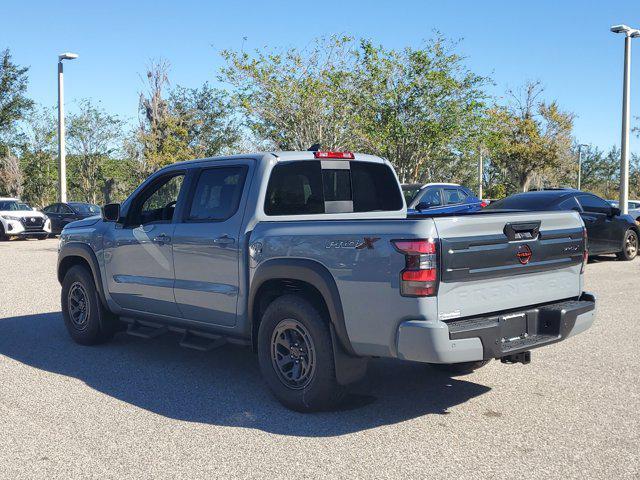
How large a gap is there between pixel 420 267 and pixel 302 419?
1453 mm

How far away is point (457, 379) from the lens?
583cm

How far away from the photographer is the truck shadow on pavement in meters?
4.82

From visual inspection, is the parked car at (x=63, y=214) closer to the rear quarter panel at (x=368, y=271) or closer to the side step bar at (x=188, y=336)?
the side step bar at (x=188, y=336)

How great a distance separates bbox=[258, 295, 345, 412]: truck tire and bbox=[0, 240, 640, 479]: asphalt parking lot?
15cm

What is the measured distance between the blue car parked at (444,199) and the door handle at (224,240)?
30.0ft

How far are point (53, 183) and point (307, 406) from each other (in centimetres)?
4210

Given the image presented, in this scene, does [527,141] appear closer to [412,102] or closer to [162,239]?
[412,102]

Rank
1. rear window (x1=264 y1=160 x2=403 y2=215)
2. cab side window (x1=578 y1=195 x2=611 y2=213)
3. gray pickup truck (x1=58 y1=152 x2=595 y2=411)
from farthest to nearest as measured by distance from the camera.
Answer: cab side window (x1=578 y1=195 x2=611 y2=213), rear window (x1=264 y1=160 x2=403 y2=215), gray pickup truck (x1=58 y1=152 x2=595 y2=411)

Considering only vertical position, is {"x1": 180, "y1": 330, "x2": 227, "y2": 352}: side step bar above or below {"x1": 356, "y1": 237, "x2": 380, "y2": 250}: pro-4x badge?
below

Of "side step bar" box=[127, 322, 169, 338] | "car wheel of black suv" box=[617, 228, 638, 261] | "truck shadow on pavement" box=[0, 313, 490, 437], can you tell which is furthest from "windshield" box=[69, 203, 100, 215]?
"side step bar" box=[127, 322, 169, 338]

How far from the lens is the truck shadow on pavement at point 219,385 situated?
482 centimetres

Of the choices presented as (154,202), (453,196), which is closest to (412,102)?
(453,196)

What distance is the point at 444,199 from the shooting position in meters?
15.5

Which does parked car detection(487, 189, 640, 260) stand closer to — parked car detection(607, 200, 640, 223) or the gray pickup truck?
the gray pickup truck
